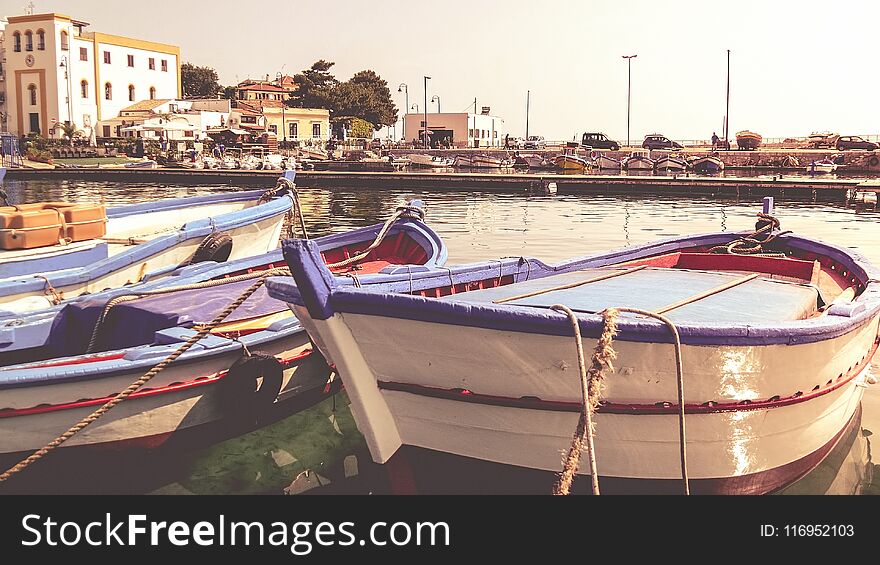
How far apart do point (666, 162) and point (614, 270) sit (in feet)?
161

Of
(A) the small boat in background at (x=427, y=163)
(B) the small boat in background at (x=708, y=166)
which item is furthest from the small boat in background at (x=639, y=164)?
(A) the small boat in background at (x=427, y=163)

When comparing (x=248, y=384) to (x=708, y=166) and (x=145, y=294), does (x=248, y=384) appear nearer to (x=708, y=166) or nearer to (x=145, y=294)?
(x=145, y=294)

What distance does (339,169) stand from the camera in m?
49.8

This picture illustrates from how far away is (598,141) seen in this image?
7031 centimetres

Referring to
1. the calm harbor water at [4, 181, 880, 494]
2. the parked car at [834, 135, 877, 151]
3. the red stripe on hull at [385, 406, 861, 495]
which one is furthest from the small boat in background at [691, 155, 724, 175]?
the red stripe on hull at [385, 406, 861, 495]

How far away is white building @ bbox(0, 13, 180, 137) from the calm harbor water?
24.2 m

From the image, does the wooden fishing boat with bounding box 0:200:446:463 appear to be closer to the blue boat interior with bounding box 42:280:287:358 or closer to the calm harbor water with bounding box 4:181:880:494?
the blue boat interior with bounding box 42:280:287:358

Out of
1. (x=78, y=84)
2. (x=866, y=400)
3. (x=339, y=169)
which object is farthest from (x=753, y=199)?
(x=78, y=84)

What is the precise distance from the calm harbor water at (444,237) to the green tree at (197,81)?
43834mm

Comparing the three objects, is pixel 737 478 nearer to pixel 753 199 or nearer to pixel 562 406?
pixel 562 406

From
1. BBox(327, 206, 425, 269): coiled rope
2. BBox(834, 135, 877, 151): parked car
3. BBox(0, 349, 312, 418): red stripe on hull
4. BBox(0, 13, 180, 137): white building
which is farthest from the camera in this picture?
BBox(0, 13, 180, 137): white building

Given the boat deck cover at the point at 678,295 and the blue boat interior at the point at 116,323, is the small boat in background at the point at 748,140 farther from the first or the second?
the blue boat interior at the point at 116,323

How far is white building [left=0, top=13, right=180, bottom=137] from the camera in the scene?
66.4 metres
